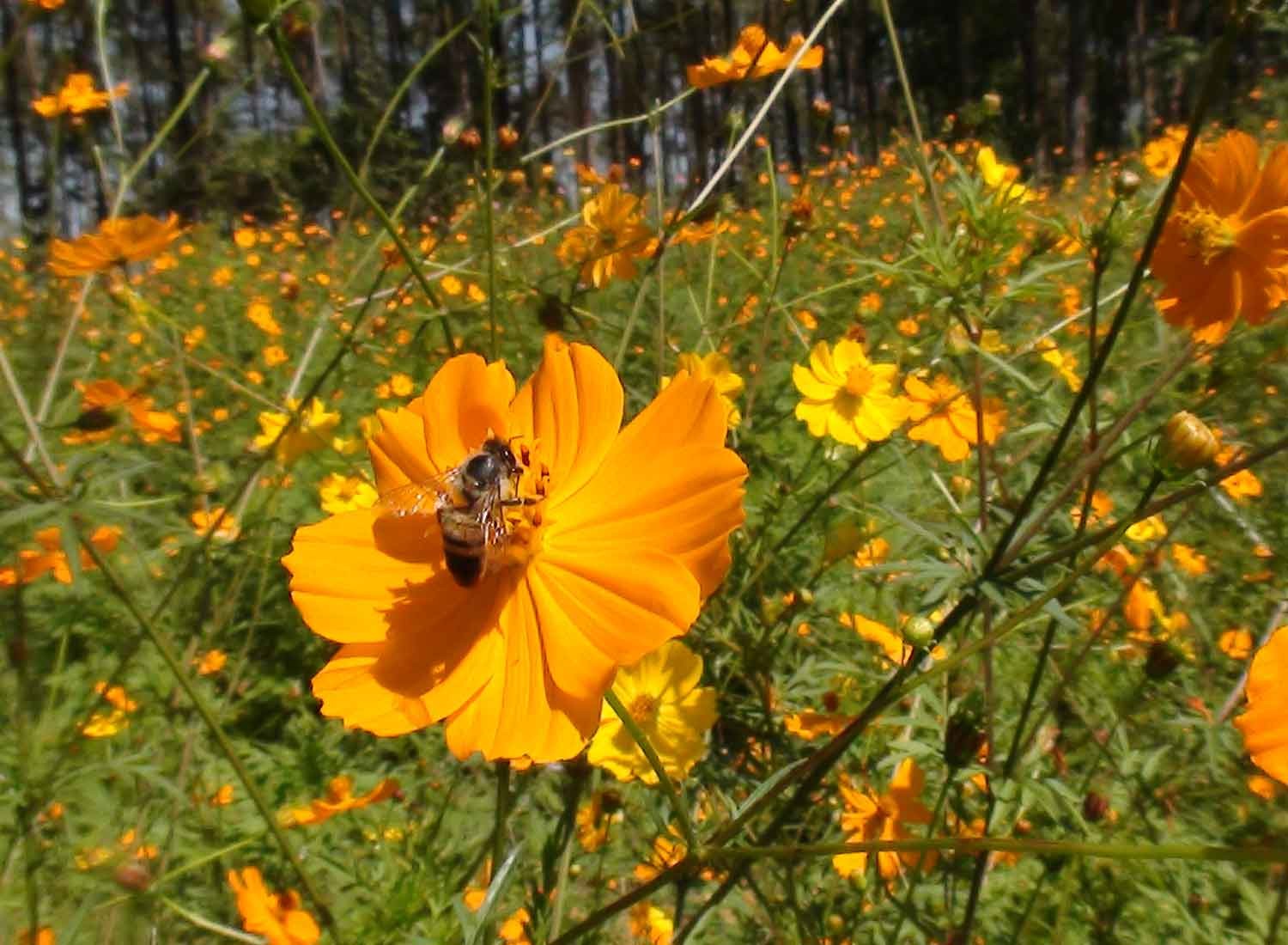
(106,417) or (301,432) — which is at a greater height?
(106,417)

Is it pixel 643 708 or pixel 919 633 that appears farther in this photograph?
pixel 643 708

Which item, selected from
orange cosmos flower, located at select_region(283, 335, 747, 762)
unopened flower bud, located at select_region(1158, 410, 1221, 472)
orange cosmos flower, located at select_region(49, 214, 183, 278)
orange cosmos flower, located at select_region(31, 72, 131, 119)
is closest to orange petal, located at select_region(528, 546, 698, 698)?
orange cosmos flower, located at select_region(283, 335, 747, 762)

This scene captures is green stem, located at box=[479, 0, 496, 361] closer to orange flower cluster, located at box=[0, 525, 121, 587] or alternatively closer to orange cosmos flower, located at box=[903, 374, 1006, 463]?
orange cosmos flower, located at box=[903, 374, 1006, 463]

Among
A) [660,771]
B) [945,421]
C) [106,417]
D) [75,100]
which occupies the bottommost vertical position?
[945,421]

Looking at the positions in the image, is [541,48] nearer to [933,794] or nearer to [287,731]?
[933,794]

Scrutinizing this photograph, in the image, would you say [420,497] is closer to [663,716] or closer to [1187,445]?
[663,716]

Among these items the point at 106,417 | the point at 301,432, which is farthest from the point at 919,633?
the point at 301,432
